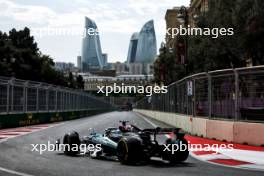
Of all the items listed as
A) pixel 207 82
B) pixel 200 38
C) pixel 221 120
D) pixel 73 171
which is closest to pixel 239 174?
pixel 73 171

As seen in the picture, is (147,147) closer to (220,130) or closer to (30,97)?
(220,130)

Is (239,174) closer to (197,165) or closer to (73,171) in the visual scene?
(197,165)

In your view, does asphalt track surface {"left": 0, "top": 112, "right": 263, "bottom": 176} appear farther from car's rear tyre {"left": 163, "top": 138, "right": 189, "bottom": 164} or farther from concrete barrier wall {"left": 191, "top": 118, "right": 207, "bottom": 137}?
concrete barrier wall {"left": 191, "top": 118, "right": 207, "bottom": 137}

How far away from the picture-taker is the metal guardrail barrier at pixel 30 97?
25609mm

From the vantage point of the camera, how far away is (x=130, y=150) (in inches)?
425

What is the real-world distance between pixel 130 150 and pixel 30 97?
20.4m

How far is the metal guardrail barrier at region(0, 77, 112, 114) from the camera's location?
25609 mm

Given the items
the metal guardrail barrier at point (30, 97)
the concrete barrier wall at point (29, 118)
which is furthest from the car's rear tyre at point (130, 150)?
the metal guardrail barrier at point (30, 97)

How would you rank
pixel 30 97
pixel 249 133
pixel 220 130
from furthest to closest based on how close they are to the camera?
pixel 30 97 < pixel 220 130 < pixel 249 133

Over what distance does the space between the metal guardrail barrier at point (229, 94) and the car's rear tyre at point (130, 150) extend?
558 centimetres

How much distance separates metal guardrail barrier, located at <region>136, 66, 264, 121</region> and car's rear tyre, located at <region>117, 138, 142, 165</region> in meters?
5.58

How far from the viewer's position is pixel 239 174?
9789 mm

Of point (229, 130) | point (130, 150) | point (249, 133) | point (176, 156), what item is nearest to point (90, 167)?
point (130, 150)

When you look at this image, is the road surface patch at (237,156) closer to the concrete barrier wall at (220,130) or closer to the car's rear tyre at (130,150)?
the concrete barrier wall at (220,130)
